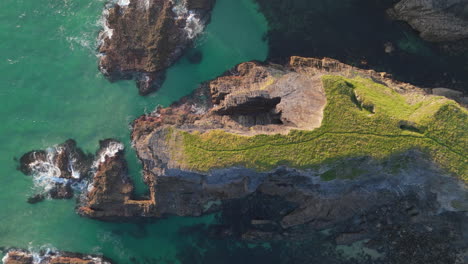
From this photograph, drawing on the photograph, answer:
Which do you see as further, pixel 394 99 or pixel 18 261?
pixel 18 261

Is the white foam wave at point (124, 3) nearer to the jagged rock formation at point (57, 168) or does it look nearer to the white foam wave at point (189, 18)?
the white foam wave at point (189, 18)

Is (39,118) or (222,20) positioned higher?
(222,20)

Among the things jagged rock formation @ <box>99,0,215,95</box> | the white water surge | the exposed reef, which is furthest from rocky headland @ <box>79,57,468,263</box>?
jagged rock formation @ <box>99,0,215,95</box>

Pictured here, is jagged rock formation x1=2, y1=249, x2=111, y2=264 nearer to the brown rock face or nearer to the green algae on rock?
the brown rock face

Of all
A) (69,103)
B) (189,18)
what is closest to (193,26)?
(189,18)

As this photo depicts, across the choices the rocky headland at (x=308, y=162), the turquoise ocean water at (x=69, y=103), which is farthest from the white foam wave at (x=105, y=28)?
the rocky headland at (x=308, y=162)

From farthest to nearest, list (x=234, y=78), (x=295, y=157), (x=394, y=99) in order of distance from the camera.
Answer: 1. (x=234, y=78)
2. (x=394, y=99)
3. (x=295, y=157)

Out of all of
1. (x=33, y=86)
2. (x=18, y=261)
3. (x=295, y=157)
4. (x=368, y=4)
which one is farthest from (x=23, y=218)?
(x=368, y=4)

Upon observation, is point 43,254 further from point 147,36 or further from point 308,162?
point 308,162

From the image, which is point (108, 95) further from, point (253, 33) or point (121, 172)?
point (253, 33)
